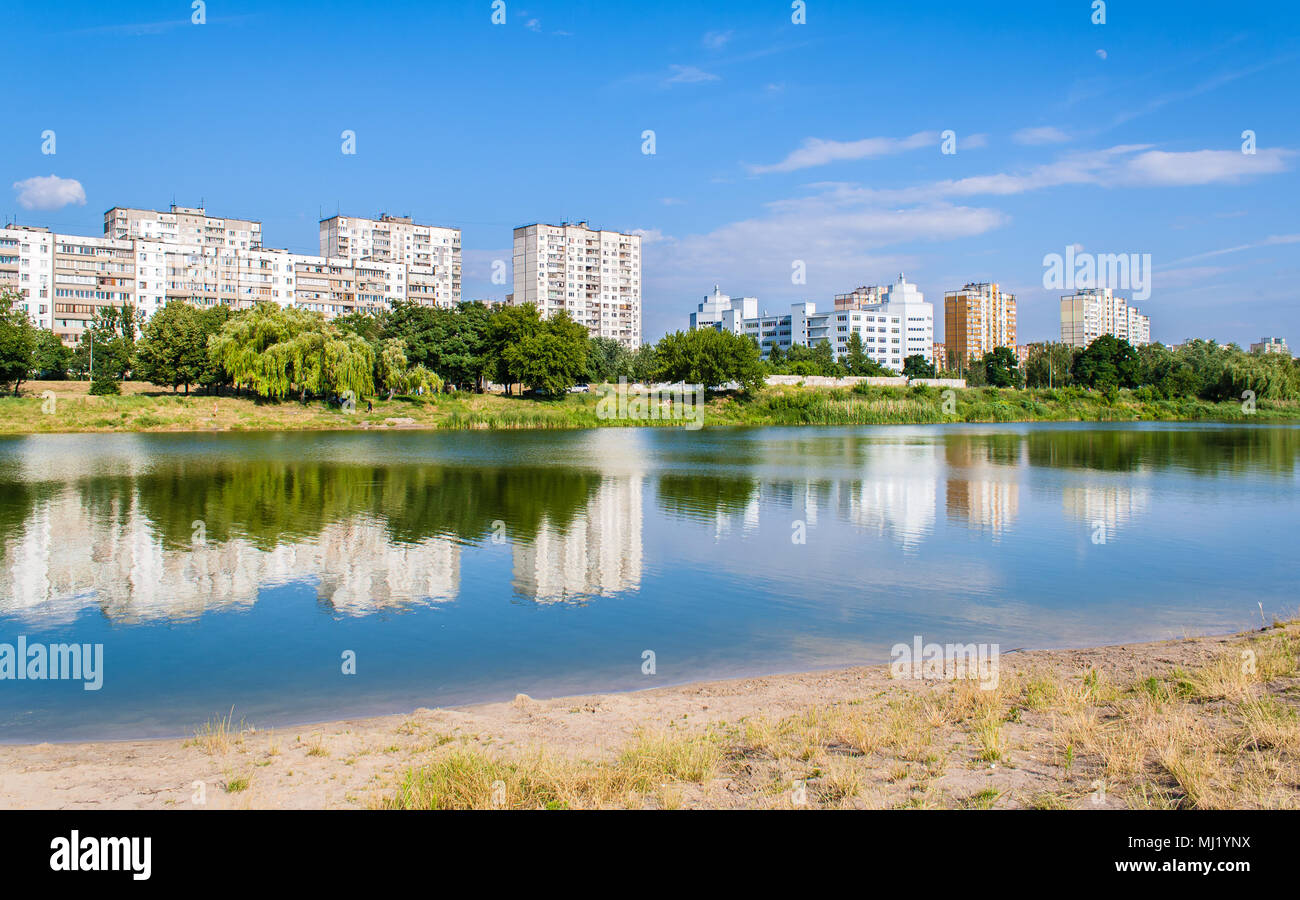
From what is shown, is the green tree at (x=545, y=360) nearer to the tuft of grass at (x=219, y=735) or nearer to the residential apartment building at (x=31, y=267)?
the tuft of grass at (x=219, y=735)

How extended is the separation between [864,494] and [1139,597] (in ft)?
46.3

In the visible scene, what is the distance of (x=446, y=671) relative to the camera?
10562 mm

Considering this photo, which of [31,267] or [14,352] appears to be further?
[31,267]

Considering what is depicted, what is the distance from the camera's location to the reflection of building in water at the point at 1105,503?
2300 cm

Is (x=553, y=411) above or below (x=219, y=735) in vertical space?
above

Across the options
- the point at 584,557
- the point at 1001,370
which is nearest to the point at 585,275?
the point at 1001,370

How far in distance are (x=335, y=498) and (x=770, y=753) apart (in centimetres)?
2217

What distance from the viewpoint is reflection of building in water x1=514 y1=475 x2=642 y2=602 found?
1518 centimetres

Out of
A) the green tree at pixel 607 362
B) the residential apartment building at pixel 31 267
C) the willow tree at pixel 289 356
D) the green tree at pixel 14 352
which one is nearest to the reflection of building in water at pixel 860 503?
the willow tree at pixel 289 356

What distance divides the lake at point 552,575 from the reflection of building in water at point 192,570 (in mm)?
88

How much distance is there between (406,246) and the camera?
6540 inches

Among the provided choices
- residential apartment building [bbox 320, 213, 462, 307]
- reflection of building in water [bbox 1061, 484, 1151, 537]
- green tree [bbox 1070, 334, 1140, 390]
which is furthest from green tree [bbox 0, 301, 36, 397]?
green tree [bbox 1070, 334, 1140, 390]

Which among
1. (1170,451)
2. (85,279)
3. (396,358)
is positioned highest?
(85,279)

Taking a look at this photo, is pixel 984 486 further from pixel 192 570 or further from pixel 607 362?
pixel 607 362
